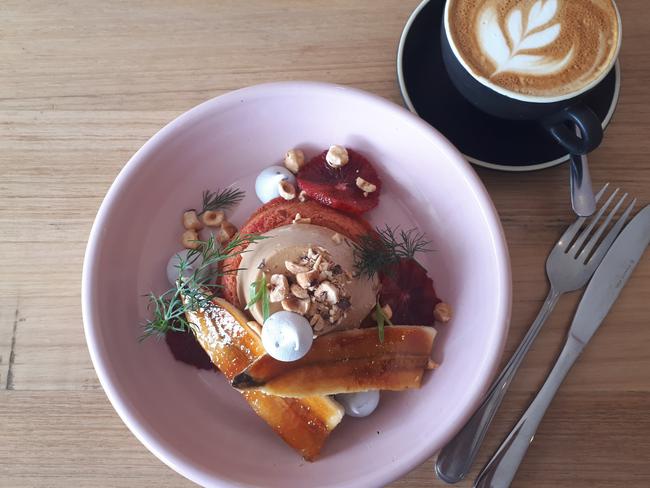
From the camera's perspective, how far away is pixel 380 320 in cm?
98

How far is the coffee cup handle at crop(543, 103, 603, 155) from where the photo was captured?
95cm

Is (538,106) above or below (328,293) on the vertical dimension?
above

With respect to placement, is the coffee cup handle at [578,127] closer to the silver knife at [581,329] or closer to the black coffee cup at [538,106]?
the black coffee cup at [538,106]

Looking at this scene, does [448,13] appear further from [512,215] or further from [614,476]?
[614,476]

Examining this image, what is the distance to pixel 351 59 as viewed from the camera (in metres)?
1.17

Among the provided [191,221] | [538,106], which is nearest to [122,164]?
[191,221]

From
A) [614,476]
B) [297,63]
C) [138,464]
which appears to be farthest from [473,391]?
[297,63]

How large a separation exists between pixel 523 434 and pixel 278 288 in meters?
0.51

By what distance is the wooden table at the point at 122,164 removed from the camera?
41.1 inches

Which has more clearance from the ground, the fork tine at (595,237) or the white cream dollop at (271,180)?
the white cream dollop at (271,180)

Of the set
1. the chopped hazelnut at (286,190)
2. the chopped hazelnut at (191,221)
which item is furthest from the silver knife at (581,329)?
the chopped hazelnut at (191,221)

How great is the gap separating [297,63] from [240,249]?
1.32 ft

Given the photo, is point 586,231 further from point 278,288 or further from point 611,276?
point 278,288

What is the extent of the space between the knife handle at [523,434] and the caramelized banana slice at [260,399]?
1.01ft
